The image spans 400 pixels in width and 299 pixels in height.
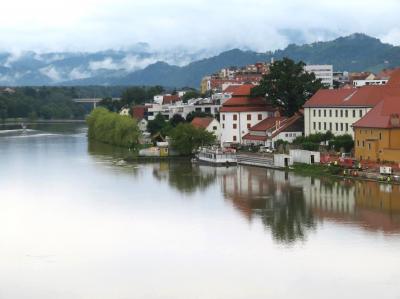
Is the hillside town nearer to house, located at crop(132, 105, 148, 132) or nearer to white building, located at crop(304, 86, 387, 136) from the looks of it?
white building, located at crop(304, 86, 387, 136)

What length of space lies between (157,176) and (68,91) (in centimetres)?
5605

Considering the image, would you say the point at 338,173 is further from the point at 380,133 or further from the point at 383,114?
the point at 383,114

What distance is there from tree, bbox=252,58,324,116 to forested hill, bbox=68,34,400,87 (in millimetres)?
62524

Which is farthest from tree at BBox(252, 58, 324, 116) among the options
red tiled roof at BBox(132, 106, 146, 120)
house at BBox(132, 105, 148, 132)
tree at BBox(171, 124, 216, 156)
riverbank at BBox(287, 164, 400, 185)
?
red tiled roof at BBox(132, 106, 146, 120)

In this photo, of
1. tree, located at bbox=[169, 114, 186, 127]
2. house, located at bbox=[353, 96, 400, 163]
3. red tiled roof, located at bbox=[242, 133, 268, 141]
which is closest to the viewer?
house, located at bbox=[353, 96, 400, 163]

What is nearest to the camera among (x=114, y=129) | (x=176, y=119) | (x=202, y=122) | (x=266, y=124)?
(x=266, y=124)

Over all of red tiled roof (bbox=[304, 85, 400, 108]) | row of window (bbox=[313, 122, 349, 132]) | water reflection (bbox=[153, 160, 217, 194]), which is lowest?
water reflection (bbox=[153, 160, 217, 194])

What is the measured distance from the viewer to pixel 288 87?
67.7 feet

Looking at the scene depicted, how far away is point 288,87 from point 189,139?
108 inches

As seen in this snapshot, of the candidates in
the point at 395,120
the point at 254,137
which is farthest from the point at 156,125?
the point at 395,120

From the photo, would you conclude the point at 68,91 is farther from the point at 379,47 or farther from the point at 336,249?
the point at 336,249

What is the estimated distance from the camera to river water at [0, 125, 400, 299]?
25.2 ft

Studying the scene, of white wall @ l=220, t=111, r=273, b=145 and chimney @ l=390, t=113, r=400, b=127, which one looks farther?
white wall @ l=220, t=111, r=273, b=145

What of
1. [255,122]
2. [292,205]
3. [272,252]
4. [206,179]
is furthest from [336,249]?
[255,122]
